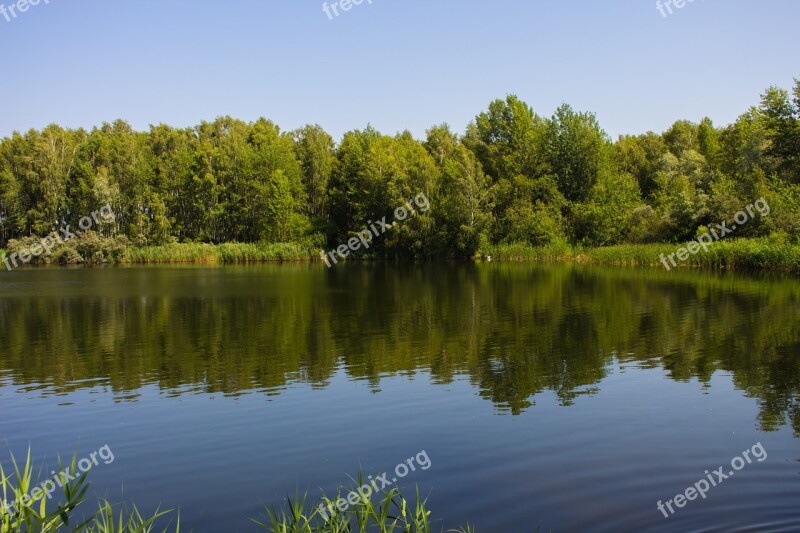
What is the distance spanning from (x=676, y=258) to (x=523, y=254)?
60.3 feet

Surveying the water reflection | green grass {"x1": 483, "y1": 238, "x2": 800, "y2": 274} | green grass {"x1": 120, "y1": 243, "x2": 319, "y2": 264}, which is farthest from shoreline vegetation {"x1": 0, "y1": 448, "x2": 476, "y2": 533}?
green grass {"x1": 120, "y1": 243, "x2": 319, "y2": 264}

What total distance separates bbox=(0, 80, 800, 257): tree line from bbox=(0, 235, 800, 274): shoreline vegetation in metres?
2.82

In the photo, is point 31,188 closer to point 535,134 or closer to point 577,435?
point 535,134

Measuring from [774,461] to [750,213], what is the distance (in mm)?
46476

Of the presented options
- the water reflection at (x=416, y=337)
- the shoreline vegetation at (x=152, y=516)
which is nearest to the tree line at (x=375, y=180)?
the water reflection at (x=416, y=337)

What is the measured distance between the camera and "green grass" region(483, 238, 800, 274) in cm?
4500

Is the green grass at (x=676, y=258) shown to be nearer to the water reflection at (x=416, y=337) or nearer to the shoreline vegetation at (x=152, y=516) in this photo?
the water reflection at (x=416, y=337)

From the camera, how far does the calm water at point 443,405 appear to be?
28.7 feet

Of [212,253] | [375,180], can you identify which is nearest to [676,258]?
[375,180]

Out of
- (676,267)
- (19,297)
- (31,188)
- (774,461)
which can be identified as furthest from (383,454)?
(31,188)

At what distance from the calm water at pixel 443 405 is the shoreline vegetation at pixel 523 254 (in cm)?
1972

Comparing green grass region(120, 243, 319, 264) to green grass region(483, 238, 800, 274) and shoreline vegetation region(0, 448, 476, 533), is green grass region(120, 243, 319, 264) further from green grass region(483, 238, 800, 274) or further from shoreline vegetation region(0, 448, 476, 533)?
shoreline vegetation region(0, 448, 476, 533)

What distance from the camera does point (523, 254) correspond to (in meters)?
69.8

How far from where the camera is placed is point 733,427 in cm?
1139
